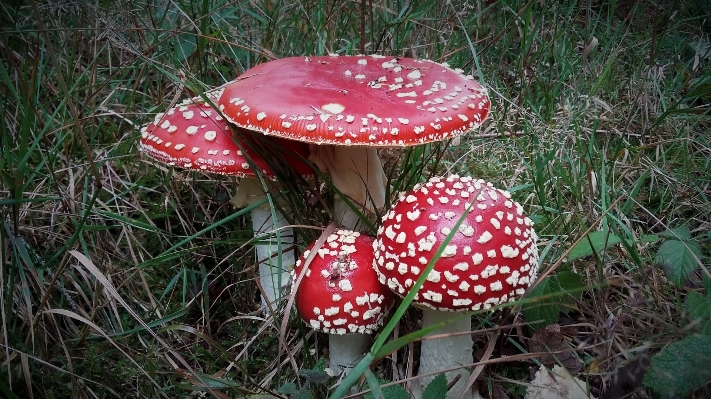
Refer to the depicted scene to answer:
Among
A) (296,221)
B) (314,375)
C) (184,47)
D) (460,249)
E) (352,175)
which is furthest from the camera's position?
(184,47)

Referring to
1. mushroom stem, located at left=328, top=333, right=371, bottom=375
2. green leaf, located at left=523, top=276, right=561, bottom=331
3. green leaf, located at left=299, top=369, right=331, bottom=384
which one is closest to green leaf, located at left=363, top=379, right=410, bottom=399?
green leaf, located at left=299, top=369, right=331, bottom=384

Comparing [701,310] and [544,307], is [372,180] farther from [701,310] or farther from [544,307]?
[701,310]

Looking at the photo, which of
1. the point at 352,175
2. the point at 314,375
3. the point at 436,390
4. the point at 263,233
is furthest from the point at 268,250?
the point at 436,390

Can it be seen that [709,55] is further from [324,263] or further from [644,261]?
[324,263]

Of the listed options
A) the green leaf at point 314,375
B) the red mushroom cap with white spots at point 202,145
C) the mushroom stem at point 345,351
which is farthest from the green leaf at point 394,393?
the red mushroom cap with white spots at point 202,145

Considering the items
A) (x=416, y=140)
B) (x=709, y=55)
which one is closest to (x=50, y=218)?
(x=416, y=140)

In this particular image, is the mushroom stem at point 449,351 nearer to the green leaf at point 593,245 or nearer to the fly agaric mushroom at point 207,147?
the green leaf at point 593,245
